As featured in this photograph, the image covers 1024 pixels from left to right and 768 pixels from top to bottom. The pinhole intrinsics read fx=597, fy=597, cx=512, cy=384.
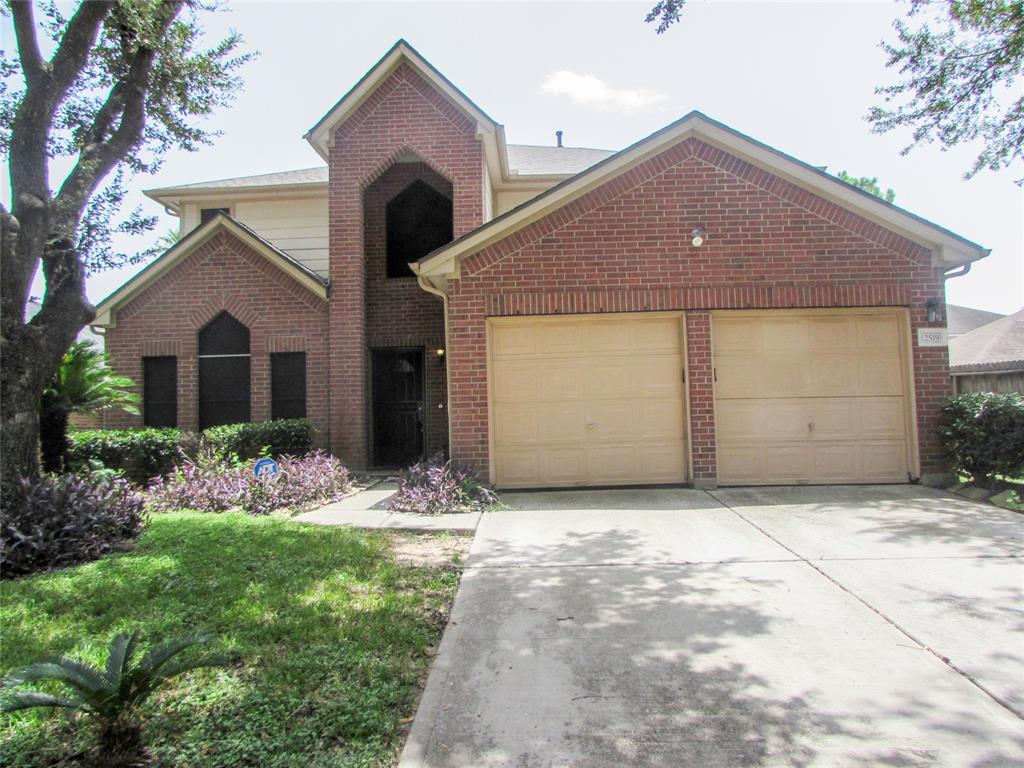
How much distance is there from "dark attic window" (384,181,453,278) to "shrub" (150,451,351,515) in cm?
508

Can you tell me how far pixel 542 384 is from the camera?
27.5ft

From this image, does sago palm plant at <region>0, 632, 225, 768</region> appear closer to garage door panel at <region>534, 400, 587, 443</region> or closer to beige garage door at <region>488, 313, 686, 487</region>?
beige garage door at <region>488, 313, 686, 487</region>

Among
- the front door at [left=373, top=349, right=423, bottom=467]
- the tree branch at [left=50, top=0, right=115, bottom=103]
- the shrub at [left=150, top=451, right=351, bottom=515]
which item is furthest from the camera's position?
the front door at [left=373, top=349, right=423, bottom=467]

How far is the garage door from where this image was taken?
26.9ft

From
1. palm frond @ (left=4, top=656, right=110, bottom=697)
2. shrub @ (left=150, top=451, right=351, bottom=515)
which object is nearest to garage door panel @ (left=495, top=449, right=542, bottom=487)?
shrub @ (left=150, top=451, right=351, bottom=515)

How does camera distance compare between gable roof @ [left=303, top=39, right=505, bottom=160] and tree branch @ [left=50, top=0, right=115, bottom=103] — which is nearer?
tree branch @ [left=50, top=0, right=115, bottom=103]

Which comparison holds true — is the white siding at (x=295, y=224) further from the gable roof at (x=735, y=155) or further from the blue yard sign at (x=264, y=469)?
the blue yard sign at (x=264, y=469)

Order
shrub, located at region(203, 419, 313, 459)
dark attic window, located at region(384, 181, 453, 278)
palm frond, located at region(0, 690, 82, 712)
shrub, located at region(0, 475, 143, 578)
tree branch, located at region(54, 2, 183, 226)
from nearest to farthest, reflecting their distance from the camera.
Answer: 1. palm frond, located at region(0, 690, 82, 712)
2. shrub, located at region(0, 475, 143, 578)
3. tree branch, located at region(54, 2, 183, 226)
4. shrub, located at region(203, 419, 313, 459)
5. dark attic window, located at region(384, 181, 453, 278)

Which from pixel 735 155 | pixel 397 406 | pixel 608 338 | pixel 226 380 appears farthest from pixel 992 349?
pixel 226 380

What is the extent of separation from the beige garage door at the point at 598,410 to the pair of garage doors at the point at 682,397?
1cm

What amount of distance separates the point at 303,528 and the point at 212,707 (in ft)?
11.9

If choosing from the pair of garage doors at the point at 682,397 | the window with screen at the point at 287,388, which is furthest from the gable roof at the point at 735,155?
the window with screen at the point at 287,388

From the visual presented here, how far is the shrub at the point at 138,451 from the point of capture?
938 centimetres

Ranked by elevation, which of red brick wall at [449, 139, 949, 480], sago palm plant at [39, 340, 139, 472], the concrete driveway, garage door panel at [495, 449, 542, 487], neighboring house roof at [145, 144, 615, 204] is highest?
neighboring house roof at [145, 144, 615, 204]
